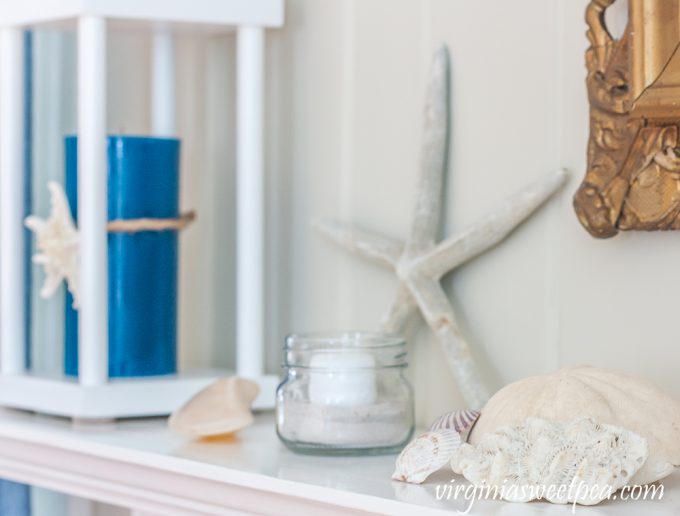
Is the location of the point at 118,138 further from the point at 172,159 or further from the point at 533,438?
the point at 533,438

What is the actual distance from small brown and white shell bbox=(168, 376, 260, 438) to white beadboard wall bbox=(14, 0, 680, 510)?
129 mm

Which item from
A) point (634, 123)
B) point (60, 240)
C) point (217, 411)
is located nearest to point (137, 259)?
point (60, 240)

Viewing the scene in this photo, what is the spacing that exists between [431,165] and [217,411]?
0.23 meters

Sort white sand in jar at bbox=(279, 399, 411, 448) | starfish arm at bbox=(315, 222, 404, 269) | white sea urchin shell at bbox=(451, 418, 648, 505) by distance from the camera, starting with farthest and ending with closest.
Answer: starfish arm at bbox=(315, 222, 404, 269) < white sand in jar at bbox=(279, 399, 411, 448) < white sea urchin shell at bbox=(451, 418, 648, 505)

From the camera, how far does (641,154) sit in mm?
674

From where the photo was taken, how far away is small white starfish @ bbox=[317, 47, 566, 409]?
0.75 metres

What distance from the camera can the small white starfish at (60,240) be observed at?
2.94 feet

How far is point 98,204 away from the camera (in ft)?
2.79

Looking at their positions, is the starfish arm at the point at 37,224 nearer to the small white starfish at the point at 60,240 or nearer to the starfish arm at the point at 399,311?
the small white starfish at the point at 60,240

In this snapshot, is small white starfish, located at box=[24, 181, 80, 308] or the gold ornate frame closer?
the gold ornate frame

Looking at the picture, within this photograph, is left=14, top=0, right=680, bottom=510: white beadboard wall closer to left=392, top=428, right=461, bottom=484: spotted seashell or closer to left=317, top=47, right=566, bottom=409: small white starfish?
left=317, top=47, right=566, bottom=409: small white starfish

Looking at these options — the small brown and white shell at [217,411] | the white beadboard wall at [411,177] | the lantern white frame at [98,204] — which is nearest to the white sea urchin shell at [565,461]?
the white beadboard wall at [411,177]

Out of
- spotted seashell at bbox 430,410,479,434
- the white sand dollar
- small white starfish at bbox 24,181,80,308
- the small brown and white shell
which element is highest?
small white starfish at bbox 24,181,80,308

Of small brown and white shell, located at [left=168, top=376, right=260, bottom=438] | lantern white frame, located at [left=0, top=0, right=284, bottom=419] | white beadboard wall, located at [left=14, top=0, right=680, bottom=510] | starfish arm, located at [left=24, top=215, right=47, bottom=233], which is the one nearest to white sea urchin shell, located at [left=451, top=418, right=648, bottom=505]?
white beadboard wall, located at [left=14, top=0, right=680, bottom=510]
